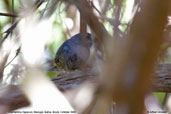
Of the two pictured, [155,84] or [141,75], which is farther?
[155,84]

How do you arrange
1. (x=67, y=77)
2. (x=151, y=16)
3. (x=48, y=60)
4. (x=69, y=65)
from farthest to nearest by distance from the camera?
(x=48, y=60), (x=69, y=65), (x=67, y=77), (x=151, y=16)

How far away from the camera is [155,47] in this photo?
0.38 m

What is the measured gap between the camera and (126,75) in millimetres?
414

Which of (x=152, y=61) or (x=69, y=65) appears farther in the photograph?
(x=69, y=65)

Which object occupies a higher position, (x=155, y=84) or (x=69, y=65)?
(x=69, y=65)

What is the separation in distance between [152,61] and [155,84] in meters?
1.54

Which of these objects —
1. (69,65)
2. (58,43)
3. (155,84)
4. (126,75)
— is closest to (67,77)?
(155,84)

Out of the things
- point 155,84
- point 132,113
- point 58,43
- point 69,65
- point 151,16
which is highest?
point 58,43

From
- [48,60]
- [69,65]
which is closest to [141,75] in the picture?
[69,65]

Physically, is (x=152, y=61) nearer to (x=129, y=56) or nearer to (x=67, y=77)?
(x=129, y=56)

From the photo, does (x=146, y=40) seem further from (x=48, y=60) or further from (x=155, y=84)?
(x=48, y=60)

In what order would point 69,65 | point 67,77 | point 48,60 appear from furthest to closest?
point 48,60 < point 69,65 < point 67,77

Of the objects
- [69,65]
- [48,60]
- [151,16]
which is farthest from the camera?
[48,60]

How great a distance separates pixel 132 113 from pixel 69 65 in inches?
106
